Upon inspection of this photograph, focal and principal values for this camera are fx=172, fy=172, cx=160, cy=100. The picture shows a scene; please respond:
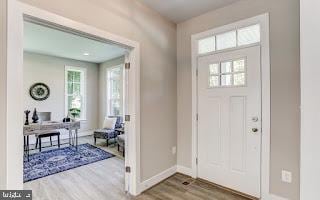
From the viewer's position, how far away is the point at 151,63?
2750 millimetres

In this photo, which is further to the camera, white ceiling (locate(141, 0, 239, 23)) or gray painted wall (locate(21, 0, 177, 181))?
white ceiling (locate(141, 0, 239, 23))

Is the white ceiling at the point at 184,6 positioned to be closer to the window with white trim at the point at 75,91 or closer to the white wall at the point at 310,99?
the white wall at the point at 310,99

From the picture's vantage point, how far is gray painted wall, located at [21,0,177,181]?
2078mm

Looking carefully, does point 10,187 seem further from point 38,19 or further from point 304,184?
point 304,184

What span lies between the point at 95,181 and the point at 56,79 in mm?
4309

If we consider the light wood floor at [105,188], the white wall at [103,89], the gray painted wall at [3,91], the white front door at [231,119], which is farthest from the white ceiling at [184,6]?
the white wall at [103,89]

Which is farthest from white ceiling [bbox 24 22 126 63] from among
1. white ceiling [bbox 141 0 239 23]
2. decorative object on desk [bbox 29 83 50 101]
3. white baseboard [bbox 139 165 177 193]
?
white baseboard [bbox 139 165 177 193]

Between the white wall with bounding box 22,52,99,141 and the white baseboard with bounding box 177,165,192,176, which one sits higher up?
the white wall with bounding box 22,52,99,141

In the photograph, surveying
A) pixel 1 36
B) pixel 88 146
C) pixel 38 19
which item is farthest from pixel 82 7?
pixel 88 146

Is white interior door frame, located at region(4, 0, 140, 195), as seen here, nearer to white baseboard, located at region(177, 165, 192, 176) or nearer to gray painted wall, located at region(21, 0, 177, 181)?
gray painted wall, located at region(21, 0, 177, 181)

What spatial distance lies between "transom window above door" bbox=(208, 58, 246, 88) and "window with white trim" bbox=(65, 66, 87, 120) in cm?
497

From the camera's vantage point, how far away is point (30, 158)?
3.87 m

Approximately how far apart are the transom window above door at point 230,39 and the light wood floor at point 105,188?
2162 mm

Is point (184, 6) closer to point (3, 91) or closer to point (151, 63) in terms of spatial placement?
point (151, 63)
